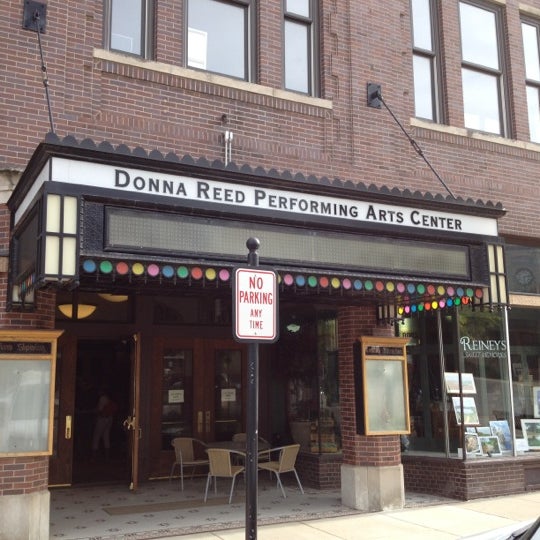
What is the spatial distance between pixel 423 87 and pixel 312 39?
7.31 ft

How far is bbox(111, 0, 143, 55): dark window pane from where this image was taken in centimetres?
841

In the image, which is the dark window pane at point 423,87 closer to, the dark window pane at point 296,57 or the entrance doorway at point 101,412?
the dark window pane at point 296,57

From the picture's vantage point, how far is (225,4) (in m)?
9.32

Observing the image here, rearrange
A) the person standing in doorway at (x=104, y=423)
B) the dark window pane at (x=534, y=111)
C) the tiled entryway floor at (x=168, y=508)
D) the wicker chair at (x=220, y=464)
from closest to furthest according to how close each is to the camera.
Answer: the tiled entryway floor at (x=168, y=508) → the wicker chair at (x=220, y=464) → the dark window pane at (x=534, y=111) → the person standing in doorway at (x=104, y=423)

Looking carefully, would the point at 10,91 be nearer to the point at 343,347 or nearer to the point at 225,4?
the point at 225,4

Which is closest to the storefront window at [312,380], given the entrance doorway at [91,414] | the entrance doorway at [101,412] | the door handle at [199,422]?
the door handle at [199,422]

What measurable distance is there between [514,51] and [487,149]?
2.11m

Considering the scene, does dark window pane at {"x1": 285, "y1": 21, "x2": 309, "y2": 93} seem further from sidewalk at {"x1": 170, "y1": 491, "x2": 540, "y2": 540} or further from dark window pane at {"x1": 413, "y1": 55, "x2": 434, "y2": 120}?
sidewalk at {"x1": 170, "y1": 491, "x2": 540, "y2": 540}

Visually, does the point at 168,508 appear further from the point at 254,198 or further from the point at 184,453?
the point at 254,198

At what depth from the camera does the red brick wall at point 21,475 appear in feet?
21.4

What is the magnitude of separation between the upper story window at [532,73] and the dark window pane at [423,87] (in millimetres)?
2225

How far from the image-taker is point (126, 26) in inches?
335

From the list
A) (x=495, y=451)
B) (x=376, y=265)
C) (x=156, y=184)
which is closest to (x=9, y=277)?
(x=156, y=184)

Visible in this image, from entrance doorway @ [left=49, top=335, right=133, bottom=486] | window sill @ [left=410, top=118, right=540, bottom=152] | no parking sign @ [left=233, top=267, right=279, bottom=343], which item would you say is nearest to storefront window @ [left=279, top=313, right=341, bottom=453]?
entrance doorway @ [left=49, top=335, right=133, bottom=486]
